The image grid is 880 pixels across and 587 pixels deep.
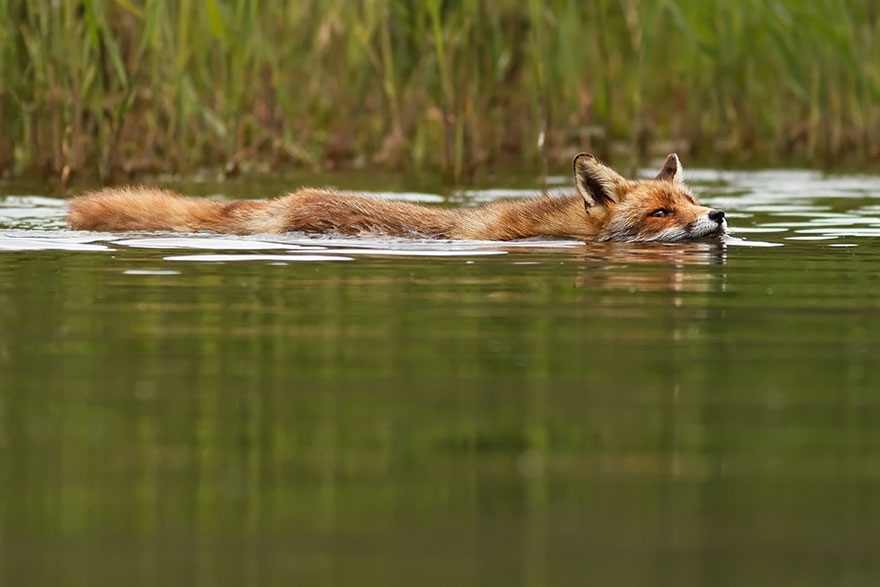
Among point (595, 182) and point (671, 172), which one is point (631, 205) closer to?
point (595, 182)

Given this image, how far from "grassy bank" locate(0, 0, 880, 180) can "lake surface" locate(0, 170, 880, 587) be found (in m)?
5.04

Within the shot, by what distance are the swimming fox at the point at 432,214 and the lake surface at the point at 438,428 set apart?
2.29 m

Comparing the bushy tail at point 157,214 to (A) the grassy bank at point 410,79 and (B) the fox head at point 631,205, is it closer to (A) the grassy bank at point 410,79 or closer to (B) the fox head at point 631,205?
(A) the grassy bank at point 410,79

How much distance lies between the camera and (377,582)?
306 centimetres

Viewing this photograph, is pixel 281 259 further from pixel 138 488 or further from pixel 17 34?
pixel 138 488

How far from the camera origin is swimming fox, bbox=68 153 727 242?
10812 mm

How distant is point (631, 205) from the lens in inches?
437

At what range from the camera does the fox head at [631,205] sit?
10.9 metres

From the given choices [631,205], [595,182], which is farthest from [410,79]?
[631,205]

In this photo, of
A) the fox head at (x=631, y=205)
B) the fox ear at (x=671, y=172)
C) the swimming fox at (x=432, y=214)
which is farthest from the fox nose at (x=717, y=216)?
the fox ear at (x=671, y=172)

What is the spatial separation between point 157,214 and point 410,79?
512 cm

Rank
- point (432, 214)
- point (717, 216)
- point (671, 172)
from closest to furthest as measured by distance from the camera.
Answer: point (717, 216) → point (432, 214) → point (671, 172)

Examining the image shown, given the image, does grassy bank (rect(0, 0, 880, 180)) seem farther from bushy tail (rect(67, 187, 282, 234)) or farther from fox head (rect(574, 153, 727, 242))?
fox head (rect(574, 153, 727, 242))

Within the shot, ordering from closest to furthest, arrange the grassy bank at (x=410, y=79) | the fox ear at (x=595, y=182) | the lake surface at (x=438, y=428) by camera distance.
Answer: the lake surface at (x=438, y=428) → the fox ear at (x=595, y=182) → the grassy bank at (x=410, y=79)
